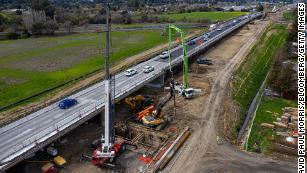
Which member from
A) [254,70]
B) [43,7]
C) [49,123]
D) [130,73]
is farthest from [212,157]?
[43,7]

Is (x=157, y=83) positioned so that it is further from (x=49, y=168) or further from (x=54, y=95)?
(x=49, y=168)

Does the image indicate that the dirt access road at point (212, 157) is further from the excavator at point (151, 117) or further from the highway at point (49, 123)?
the highway at point (49, 123)

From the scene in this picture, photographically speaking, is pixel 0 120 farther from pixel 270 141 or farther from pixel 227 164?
pixel 270 141

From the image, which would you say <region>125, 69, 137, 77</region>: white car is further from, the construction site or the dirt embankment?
the dirt embankment

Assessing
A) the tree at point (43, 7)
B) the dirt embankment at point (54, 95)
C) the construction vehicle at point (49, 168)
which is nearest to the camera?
the construction vehicle at point (49, 168)

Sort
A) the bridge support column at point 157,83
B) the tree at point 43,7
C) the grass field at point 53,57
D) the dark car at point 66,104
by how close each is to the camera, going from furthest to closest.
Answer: the tree at point 43,7 → the bridge support column at point 157,83 → the grass field at point 53,57 → the dark car at point 66,104

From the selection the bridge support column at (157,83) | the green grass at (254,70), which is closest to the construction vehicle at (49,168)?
the green grass at (254,70)
